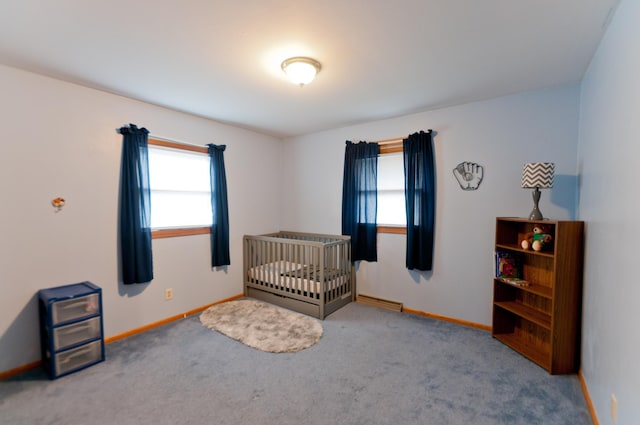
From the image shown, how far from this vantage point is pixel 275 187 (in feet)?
14.9

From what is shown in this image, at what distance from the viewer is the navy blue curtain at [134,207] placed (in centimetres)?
273

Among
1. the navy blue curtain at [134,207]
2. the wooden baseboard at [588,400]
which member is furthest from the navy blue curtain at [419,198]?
the navy blue curtain at [134,207]

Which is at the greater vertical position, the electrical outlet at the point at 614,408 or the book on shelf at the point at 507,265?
the book on shelf at the point at 507,265

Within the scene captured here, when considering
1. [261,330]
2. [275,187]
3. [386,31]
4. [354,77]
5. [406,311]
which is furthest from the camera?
[275,187]

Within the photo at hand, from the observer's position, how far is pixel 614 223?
4.99 feet

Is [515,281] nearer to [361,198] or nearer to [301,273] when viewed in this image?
[361,198]

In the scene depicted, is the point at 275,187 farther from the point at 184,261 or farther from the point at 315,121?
the point at 184,261

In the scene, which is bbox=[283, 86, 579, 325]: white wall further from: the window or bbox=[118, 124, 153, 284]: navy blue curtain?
bbox=[118, 124, 153, 284]: navy blue curtain

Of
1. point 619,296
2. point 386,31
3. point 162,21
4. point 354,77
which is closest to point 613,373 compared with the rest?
point 619,296

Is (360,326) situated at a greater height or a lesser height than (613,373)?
lesser

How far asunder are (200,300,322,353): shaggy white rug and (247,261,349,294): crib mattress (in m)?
0.30

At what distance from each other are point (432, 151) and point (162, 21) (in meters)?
2.70

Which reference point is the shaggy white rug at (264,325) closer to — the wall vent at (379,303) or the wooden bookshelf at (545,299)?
the wall vent at (379,303)

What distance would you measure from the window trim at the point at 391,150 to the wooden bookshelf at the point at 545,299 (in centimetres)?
107
